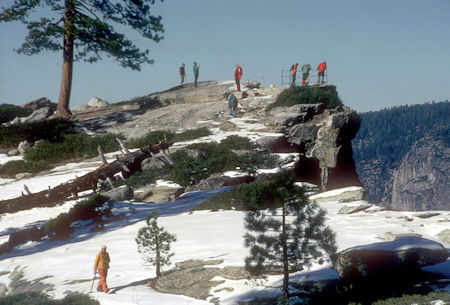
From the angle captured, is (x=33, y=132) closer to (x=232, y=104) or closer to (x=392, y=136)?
(x=232, y=104)

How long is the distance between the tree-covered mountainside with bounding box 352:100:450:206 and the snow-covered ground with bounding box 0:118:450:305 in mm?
108273

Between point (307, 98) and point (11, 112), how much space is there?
91.1 ft

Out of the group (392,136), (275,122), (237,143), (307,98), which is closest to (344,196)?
(237,143)

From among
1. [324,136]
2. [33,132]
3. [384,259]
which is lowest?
[384,259]

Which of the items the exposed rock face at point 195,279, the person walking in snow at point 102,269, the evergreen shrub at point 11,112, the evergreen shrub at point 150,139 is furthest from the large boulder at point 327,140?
the evergreen shrub at point 11,112

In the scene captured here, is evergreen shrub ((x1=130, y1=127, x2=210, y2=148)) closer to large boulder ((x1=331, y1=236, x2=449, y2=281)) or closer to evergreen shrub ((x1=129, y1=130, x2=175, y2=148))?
evergreen shrub ((x1=129, y1=130, x2=175, y2=148))

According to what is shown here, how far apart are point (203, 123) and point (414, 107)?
111403 millimetres

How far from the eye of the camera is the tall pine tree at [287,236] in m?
7.93

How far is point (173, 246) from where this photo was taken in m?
10.9

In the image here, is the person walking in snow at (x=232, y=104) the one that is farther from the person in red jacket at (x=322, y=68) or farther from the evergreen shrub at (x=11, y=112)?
the evergreen shrub at (x=11, y=112)

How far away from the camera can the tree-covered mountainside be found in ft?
387

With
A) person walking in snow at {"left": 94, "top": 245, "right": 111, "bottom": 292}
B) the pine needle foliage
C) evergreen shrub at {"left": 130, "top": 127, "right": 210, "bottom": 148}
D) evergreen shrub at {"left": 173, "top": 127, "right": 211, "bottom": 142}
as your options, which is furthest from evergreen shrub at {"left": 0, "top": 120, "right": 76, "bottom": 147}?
person walking in snow at {"left": 94, "top": 245, "right": 111, "bottom": 292}

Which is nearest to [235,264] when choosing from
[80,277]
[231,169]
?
[80,277]

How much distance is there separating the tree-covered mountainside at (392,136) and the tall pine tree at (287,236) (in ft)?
372
